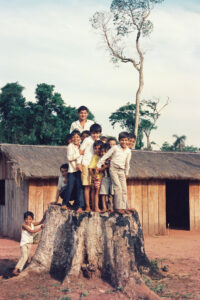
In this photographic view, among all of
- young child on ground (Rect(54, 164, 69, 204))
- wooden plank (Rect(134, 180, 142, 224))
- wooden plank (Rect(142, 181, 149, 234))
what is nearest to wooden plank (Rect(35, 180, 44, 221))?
wooden plank (Rect(134, 180, 142, 224))

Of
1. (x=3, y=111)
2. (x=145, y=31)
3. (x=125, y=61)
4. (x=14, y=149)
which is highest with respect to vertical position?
(x=145, y=31)

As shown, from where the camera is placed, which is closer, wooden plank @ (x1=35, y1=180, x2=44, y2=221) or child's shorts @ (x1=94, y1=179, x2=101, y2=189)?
child's shorts @ (x1=94, y1=179, x2=101, y2=189)

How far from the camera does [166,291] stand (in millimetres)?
6398

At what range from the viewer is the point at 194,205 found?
15.4 m

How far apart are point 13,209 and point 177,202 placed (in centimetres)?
863

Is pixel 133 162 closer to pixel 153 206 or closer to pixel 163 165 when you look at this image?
pixel 163 165

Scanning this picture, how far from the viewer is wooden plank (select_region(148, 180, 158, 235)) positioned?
47.1 feet

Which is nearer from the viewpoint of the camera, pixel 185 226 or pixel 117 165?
pixel 117 165

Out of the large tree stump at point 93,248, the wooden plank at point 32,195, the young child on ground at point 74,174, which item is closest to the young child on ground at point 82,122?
the young child on ground at point 74,174

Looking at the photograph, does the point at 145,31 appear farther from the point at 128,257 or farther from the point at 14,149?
the point at 128,257

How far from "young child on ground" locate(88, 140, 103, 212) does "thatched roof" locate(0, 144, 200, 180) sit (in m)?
5.26

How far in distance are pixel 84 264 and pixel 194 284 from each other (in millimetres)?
1911

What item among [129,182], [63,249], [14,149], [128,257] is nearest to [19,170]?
[14,149]

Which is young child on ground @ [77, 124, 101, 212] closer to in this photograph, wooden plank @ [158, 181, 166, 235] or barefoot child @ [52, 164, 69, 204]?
barefoot child @ [52, 164, 69, 204]
